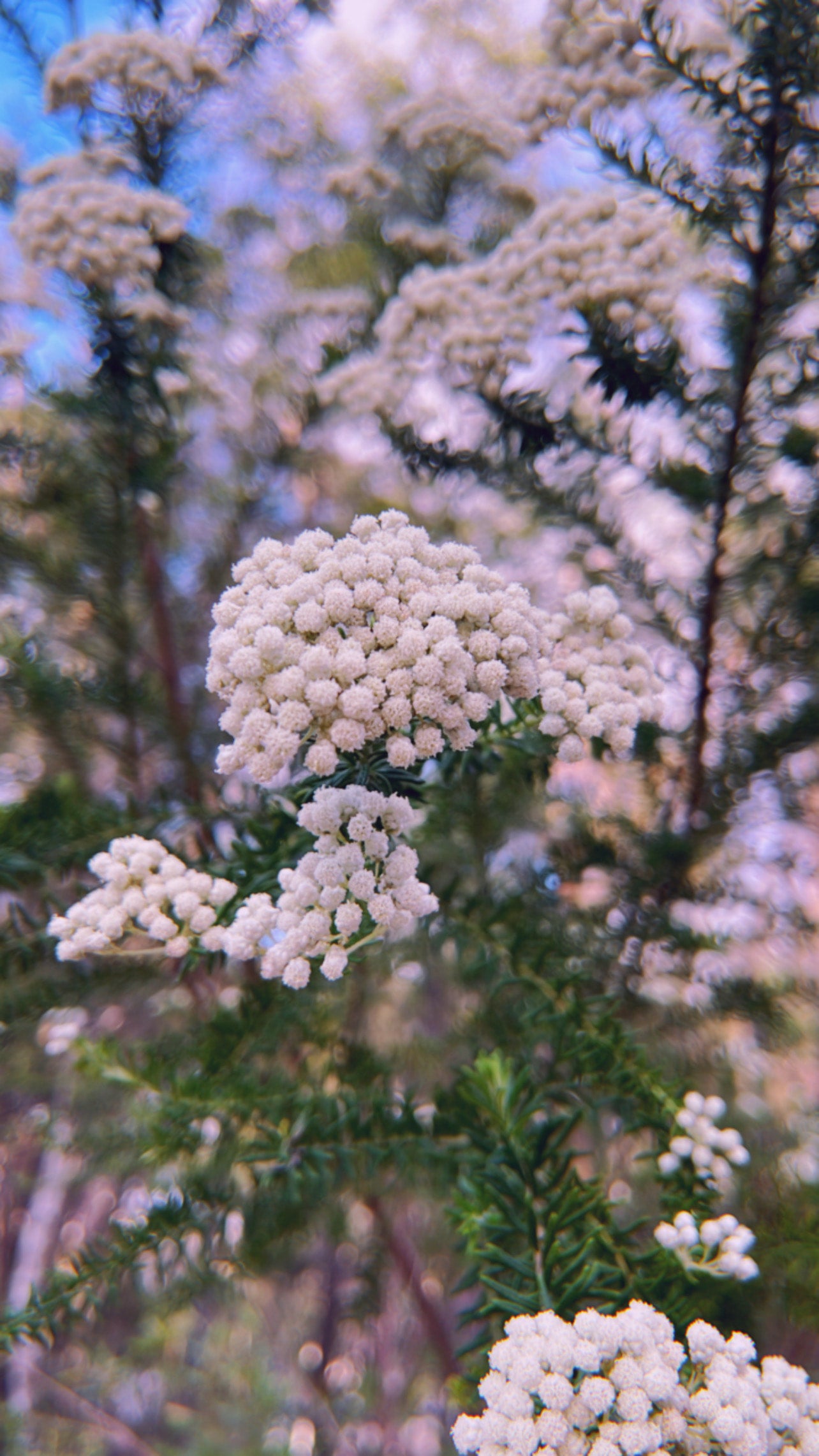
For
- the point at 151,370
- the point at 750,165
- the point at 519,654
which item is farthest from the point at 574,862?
the point at 151,370

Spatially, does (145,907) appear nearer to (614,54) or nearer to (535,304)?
(535,304)

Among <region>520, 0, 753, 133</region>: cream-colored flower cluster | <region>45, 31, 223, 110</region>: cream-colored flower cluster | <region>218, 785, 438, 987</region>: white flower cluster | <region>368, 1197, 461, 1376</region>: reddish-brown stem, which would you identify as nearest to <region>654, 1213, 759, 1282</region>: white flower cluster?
<region>218, 785, 438, 987</region>: white flower cluster

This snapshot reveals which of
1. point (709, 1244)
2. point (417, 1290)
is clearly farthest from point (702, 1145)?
point (417, 1290)

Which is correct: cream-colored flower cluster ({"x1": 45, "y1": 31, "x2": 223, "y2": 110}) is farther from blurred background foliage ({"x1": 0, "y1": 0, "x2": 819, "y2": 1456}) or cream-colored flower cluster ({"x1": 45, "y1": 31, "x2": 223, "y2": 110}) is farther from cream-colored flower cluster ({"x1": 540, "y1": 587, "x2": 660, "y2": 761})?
cream-colored flower cluster ({"x1": 540, "y1": 587, "x2": 660, "y2": 761})

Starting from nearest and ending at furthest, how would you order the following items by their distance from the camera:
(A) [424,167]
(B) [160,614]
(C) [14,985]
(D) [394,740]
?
(D) [394,740]
(C) [14,985]
(B) [160,614]
(A) [424,167]

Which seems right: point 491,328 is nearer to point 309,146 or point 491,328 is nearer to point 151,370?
point 151,370

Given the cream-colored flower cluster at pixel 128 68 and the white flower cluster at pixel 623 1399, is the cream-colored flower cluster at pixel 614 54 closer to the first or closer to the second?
the cream-colored flower cluster at pixel 128 68

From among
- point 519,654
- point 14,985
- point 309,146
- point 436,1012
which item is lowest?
point 436,1012
